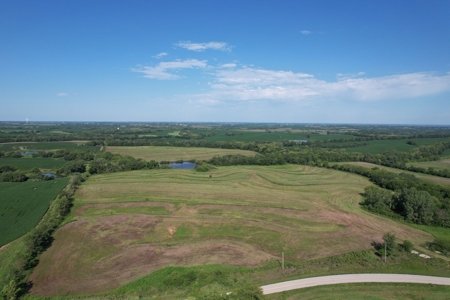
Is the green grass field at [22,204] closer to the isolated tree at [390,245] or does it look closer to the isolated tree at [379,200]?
the isolated tree at [390,245]

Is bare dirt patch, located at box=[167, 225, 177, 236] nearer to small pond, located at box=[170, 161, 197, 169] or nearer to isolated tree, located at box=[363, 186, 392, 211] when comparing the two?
isolated tree, located at box=[363, 186, 392, 211]

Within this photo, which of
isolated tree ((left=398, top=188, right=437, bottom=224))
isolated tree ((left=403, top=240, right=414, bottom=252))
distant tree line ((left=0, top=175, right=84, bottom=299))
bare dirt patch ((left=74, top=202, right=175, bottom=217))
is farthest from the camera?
bare dirt patch ((left=74, top=202, right=175, bottom=217))

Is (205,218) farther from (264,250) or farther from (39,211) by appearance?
(39,211)

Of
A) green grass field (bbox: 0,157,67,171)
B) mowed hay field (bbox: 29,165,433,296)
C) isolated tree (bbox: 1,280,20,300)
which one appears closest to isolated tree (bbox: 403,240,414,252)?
mowed hay field (bbox: 29,165,433,296)

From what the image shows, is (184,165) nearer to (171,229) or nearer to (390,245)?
(171,229)

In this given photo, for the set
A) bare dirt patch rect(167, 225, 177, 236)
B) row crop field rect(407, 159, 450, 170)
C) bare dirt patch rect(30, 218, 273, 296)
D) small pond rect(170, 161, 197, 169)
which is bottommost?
bare dirt patch rect(30, 218, 273, 296)
